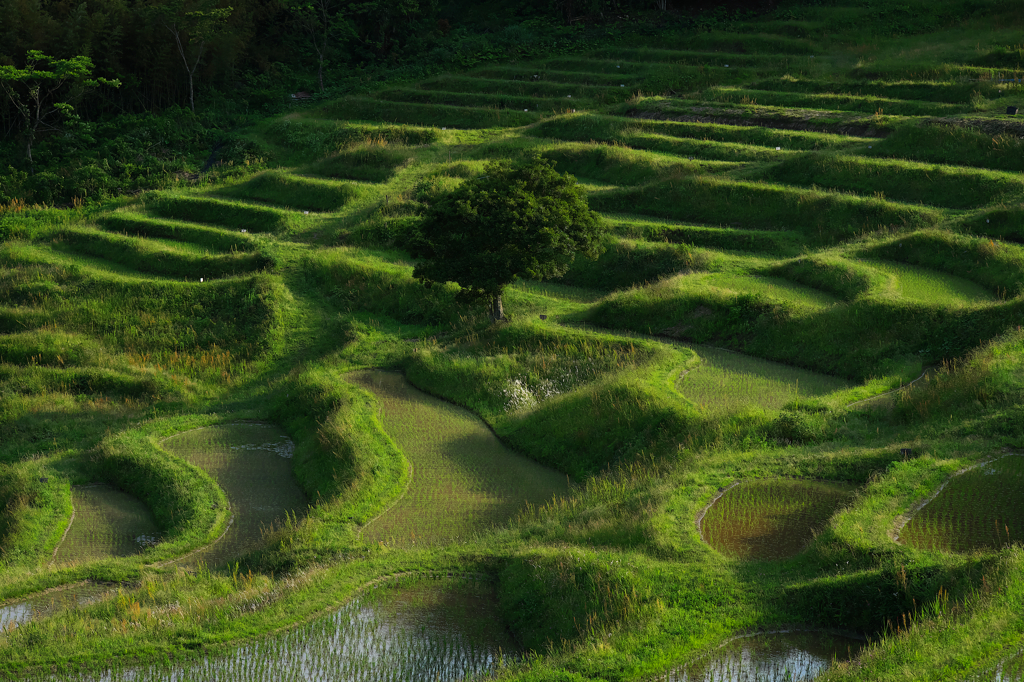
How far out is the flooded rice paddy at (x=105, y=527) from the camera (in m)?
15.2

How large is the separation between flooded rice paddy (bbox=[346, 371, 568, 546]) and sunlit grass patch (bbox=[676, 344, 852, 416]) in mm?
3034

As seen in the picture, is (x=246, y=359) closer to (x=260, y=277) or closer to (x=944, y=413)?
(x=260, y=277)

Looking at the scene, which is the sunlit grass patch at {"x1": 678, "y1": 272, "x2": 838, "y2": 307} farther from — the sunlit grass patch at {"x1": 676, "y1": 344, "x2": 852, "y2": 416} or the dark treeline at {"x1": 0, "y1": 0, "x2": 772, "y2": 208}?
the dark treeline at {"x1": 0, "y1": 0, "x2": 772, "y2": 208}

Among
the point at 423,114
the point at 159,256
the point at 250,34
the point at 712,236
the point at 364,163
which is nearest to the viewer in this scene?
the point at 712,236

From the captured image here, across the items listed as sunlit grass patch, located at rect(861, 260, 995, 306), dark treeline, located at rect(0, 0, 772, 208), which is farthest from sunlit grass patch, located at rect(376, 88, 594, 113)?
sunlit grass patch, located at rect(861, 260, 995, 306)

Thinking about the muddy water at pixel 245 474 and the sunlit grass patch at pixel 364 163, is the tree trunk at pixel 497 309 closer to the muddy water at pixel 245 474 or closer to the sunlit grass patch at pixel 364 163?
the muddy water at pixel 245 474

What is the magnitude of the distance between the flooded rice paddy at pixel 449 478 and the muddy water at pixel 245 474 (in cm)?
192

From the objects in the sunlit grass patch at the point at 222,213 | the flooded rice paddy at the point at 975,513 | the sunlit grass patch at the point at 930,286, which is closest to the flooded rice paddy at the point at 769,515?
the flooded rice paddy at the point at 975,513

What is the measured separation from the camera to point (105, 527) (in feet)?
52.3

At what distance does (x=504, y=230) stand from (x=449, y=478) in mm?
6646

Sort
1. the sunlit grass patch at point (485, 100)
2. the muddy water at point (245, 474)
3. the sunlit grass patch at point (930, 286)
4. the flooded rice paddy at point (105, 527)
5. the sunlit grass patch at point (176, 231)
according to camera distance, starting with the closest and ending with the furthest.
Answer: the muddy water at point (245, 474) → the flooded rice paddy at point (105, 527) → the sunlit grass patch at point (930, 286) → the sunlit grass patch at point (176, 231) → the sunlit grass patch at point (485, 100)

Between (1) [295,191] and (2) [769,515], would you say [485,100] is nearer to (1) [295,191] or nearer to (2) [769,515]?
(1) [295,191]

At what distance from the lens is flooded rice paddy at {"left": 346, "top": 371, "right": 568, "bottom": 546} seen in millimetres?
13836

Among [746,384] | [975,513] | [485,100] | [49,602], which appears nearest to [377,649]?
[49,602]
